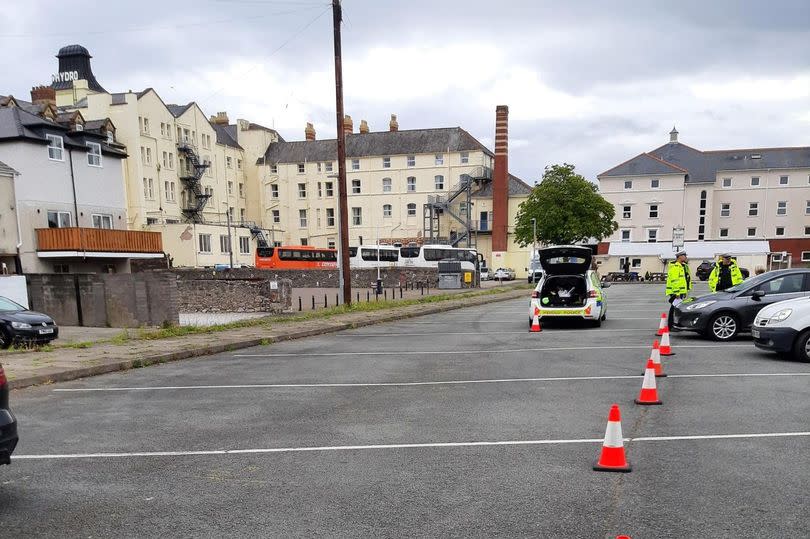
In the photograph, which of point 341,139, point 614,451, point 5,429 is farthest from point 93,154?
point 614,451

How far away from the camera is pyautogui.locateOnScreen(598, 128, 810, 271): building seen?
207 feet

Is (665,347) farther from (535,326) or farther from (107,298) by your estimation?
(107,298)

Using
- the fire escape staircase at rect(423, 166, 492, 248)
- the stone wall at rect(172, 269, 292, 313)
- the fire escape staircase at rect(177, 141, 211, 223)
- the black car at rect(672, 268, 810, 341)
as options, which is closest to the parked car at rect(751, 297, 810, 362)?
the black car at rect(672, 268, 810, 341)

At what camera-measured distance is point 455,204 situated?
2603 inches

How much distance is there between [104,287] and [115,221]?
17010 millimetres

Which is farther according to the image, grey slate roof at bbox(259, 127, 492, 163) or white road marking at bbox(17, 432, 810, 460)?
grey slate roof at bbox(259, 127, 492, 163)

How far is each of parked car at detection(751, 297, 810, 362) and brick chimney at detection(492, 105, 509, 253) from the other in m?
52.2

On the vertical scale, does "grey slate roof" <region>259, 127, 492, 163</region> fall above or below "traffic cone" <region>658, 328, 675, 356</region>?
above

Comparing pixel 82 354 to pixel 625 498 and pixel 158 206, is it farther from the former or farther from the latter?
pixel 158 206

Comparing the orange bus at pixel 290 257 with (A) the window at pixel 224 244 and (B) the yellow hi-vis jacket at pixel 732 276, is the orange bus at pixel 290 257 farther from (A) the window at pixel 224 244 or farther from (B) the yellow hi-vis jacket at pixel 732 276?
(B) the yellow hi-vis jacket at pixel 732 276

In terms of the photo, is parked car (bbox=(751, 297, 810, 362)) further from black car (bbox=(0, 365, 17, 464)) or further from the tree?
the tree

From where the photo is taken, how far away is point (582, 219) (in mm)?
52031

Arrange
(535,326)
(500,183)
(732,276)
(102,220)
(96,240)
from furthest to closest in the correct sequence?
(500,183) < (102,220) < (96,240) < (535,326) < (732,276)

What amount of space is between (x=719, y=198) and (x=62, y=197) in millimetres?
64440
